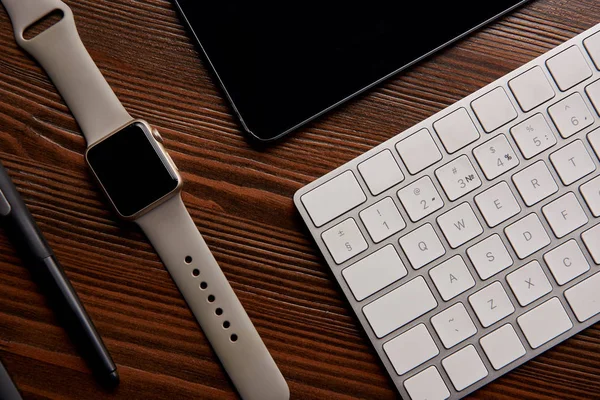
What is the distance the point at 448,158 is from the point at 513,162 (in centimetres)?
5

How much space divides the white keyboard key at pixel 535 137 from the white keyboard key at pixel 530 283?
3.8 inches

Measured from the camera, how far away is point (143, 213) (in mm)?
397

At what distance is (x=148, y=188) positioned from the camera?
0.39 meters

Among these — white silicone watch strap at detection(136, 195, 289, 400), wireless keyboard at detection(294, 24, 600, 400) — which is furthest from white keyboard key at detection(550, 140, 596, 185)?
white silicone watch strap at detection(136, 195, 289, 400)

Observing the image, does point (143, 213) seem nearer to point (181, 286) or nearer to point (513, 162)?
point (181, 286)

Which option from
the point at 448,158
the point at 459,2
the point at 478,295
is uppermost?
the point at 459,2

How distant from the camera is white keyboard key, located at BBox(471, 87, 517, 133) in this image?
402 mm

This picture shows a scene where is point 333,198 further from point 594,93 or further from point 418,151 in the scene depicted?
point 594,93

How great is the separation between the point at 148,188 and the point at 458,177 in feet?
0.84

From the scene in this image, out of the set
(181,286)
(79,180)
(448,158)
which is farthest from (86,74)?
(448,158)

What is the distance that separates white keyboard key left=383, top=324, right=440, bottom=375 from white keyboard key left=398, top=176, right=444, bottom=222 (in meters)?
0.09

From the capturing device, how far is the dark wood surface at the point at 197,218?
41 centimetres

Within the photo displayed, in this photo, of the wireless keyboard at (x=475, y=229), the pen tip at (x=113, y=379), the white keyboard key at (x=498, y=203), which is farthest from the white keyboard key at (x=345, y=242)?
the pen tip at (x=113, y=379)

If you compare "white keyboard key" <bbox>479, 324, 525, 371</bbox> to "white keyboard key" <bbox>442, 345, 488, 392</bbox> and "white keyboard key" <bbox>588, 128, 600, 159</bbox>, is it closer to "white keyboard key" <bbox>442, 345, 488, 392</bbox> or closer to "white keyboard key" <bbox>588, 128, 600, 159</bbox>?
"white keyboard key" <bbox>442, 345, 488, 392</bbox>
